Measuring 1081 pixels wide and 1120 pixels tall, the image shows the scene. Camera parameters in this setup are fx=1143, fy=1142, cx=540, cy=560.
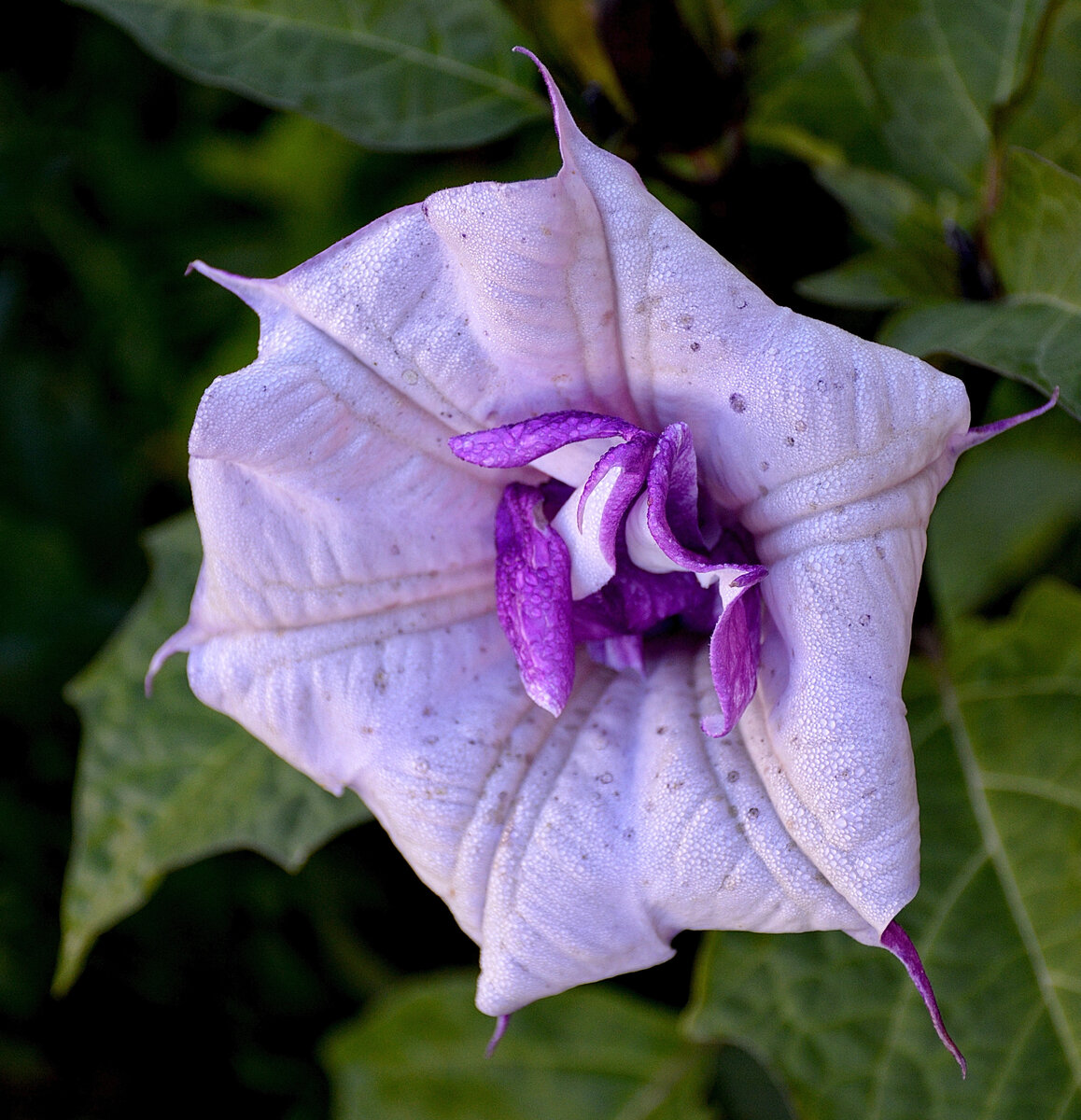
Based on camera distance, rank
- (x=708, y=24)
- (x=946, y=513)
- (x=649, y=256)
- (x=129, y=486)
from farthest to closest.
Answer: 1. (x=129, y=486)
2. (x=946, y=513)
3. (x=708, y=24)
4. (x=649, y=256)

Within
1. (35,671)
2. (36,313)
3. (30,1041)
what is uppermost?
(36,313)

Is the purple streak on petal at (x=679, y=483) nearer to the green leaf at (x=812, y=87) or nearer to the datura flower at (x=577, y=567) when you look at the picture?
the datura flower at (x=577, y=567)

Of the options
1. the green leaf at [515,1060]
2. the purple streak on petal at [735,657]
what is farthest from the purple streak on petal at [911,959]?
the green leaf at [515,1060]

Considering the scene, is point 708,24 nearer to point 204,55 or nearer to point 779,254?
point 779,254

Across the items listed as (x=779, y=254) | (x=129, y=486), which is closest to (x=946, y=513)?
(x=779, y=254)

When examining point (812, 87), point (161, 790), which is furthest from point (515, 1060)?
point (812, 87)

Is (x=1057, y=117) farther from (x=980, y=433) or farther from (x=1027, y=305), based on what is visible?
(x=980, y=433)

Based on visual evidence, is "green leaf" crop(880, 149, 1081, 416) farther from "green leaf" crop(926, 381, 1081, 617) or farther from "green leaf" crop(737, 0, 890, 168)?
"green leaf" crop(926, 381, 1081, 617)
